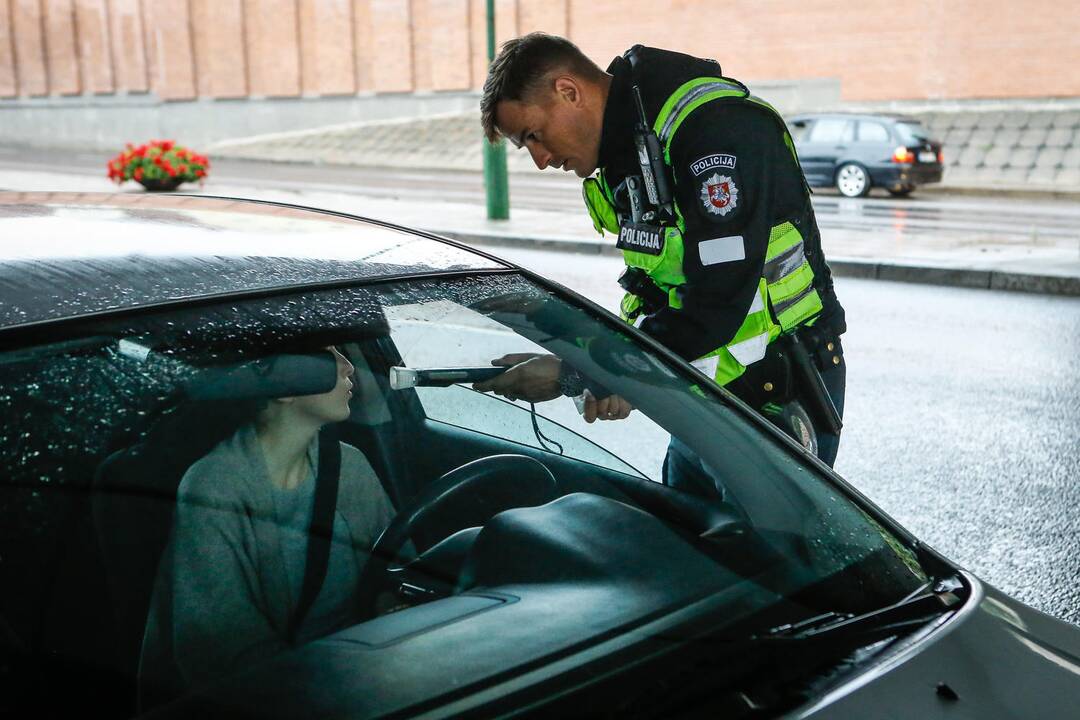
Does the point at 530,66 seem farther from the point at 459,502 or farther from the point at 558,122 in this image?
the point at 459,502

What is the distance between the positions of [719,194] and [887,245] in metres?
11.2

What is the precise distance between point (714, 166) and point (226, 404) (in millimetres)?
1333

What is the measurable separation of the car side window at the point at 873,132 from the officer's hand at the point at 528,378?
19.8 meters

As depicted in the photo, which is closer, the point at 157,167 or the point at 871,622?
the point at 871,622

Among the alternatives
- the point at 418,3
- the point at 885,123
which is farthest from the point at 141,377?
the point at 418,3

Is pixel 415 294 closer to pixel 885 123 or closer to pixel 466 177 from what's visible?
pixel 885 123

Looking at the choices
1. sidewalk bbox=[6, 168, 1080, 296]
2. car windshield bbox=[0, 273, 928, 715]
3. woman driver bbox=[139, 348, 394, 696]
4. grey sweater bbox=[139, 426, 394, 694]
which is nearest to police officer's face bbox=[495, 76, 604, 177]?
car windshield bbox=[0, 273, 928, 715]

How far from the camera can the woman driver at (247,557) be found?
62.6 inches

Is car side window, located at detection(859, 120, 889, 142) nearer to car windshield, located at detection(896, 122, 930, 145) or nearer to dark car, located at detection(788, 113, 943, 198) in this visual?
dark car, located at detection(788, 113, 943, 198)

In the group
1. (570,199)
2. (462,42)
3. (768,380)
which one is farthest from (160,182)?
(462,42)

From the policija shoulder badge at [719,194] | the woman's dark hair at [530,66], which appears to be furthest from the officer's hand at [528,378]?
the woman's dark hair at [530,66]

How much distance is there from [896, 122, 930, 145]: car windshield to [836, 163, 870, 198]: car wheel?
0.84m

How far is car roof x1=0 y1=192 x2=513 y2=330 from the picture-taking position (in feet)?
5.32

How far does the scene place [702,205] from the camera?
2.68 m
